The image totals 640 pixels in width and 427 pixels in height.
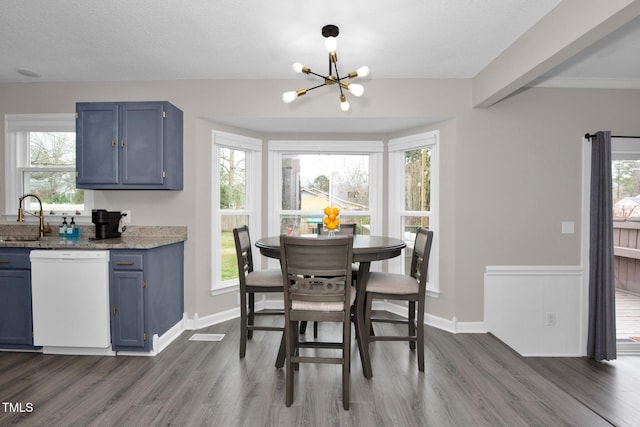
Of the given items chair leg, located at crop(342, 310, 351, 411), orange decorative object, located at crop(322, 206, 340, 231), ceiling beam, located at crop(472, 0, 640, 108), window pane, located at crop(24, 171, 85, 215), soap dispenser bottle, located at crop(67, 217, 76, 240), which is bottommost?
chair leg, located at crop(342, 310, 351, 411)

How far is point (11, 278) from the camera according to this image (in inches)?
109

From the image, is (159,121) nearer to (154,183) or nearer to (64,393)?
(154,183)

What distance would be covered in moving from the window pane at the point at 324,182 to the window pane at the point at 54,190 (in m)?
2.24

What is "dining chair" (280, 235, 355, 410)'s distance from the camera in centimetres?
200

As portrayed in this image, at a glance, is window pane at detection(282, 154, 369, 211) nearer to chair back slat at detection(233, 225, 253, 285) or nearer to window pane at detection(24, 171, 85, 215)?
chair back slat at detection(233, 225, 253, 285)

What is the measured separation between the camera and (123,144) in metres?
3.07

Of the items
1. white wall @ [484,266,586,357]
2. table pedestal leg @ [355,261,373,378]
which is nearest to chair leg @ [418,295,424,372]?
table pedestal leg @ [355,261,373,378]

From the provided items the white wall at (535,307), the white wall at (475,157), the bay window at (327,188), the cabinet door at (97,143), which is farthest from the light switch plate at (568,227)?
the cabinet door at (97,143)

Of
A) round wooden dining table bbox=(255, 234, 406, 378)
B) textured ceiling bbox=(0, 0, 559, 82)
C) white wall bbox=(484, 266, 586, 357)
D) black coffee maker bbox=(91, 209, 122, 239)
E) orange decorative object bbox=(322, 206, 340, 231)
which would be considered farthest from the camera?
white wall bbox=(484, 266, 586, 357)

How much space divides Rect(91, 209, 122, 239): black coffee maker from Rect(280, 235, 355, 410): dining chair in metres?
2.02

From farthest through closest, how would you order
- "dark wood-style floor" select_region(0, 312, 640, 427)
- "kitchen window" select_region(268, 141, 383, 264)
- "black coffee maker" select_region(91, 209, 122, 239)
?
"kitchen window" select_region(268, 141, 383, 264)
"black coffee maker" select_region(91, 209, 122, 239)
"dark wood-style floor" select_region(0, 312, 640, 427)

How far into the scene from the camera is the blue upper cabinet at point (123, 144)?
3.06 m

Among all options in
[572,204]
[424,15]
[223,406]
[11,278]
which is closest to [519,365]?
[572,204]

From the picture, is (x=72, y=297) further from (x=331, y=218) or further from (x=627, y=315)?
(x=627, y=315)
